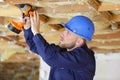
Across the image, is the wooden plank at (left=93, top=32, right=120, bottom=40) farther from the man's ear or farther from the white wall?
the man's ear

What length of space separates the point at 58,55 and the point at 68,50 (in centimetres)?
19

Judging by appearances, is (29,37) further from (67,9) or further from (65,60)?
(67,9)

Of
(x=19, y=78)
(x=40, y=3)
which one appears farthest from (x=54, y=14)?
(x=19, y=78)

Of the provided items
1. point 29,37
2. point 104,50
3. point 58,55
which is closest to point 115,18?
point 29,37

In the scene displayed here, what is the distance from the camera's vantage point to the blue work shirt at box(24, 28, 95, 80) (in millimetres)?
2309

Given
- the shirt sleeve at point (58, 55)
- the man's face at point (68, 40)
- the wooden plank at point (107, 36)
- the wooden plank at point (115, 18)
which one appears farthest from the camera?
the wooden plank at point (107, 36)

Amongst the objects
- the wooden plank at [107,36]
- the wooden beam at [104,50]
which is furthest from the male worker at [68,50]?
the wooden beam at [104,50]

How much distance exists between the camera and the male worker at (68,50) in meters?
2.32

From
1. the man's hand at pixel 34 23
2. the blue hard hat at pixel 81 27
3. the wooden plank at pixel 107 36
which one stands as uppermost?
the man's hand at pixel 34 23

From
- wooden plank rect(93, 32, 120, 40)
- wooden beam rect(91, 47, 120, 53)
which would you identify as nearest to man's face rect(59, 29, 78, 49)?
wooden plank rect(93, 32, 120, 40)

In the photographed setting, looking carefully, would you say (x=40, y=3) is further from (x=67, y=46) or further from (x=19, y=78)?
(x=19, y=78)

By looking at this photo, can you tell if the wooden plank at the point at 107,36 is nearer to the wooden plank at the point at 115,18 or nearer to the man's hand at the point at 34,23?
the wooden plank at the point at 115,18

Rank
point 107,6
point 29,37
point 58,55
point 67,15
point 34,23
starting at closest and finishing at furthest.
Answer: point 58,55 → point 34,23 → point 29,37 → point 107,6 → point 67,15

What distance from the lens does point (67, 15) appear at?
3256 millimetres
